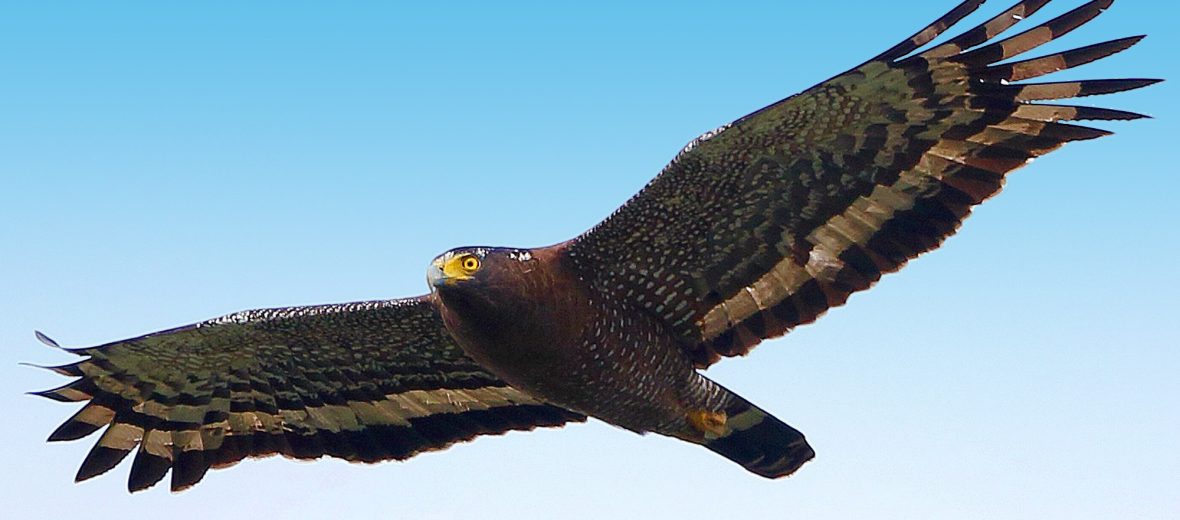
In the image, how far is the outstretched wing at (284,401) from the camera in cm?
988

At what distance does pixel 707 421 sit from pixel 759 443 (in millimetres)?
407

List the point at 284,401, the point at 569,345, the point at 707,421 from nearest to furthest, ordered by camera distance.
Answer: the point at 569,345 < the point at 707,421 < the point at 284,401

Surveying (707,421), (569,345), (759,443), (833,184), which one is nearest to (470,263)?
(569,345)

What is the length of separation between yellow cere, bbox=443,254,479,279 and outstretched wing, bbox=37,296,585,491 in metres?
1.53

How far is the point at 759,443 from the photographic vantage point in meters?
9.33

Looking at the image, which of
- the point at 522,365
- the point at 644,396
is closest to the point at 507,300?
the point at 522,365

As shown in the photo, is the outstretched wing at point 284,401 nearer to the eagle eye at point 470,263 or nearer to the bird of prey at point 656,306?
the bird of prey at point 656,306

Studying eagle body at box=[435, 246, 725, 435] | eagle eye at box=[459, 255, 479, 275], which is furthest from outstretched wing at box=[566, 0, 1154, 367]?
eagle eye at box=[459, 255, 479, 275]

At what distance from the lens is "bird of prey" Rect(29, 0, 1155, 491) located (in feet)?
27.1

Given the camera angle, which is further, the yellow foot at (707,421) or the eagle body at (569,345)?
the yellow foot at (707,421)

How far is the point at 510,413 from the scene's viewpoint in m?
10.1

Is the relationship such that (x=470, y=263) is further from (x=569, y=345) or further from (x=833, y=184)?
(x=833, y=184)

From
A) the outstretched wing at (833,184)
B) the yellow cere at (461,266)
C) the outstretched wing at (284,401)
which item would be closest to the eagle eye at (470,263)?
the yellow cere at (461,266)

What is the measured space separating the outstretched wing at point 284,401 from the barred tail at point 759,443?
1152mm
